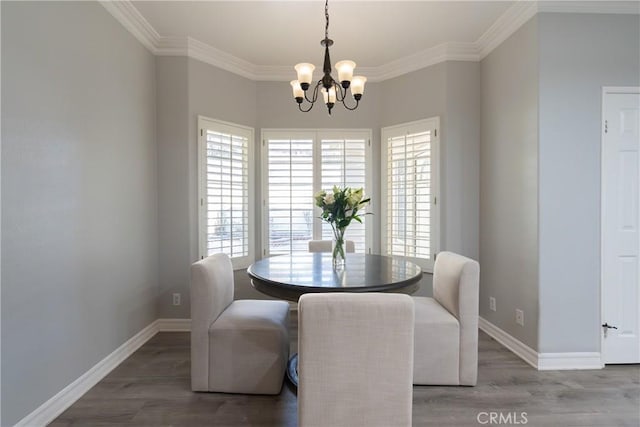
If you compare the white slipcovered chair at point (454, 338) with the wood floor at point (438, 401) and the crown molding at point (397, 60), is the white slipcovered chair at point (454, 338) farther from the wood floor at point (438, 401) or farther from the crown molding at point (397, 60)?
the crown molding at point (397, 60)

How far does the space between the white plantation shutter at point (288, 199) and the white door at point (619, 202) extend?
2659mm

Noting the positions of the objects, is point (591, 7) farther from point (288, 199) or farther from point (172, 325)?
point (172, 325)

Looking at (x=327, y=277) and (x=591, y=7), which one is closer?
(x=327, y=277)

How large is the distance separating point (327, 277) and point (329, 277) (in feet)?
0.04

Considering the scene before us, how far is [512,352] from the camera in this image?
2711 mm

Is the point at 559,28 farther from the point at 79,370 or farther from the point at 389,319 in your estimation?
the point at 79,370

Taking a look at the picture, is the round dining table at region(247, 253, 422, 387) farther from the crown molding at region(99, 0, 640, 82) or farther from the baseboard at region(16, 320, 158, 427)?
the crown molding at region(99, 0, 640, 82)

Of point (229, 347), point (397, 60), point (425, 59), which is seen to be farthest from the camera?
point (397, 60)

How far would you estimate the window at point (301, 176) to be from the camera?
3754mm

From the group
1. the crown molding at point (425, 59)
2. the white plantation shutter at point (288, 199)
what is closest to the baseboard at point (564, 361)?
the white plantation shutter at point (288, 199)

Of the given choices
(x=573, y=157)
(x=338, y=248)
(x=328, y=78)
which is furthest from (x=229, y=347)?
(x=573, y=157)

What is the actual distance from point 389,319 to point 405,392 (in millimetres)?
349

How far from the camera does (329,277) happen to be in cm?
196

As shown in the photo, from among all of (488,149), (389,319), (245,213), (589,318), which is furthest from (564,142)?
(245,213)
